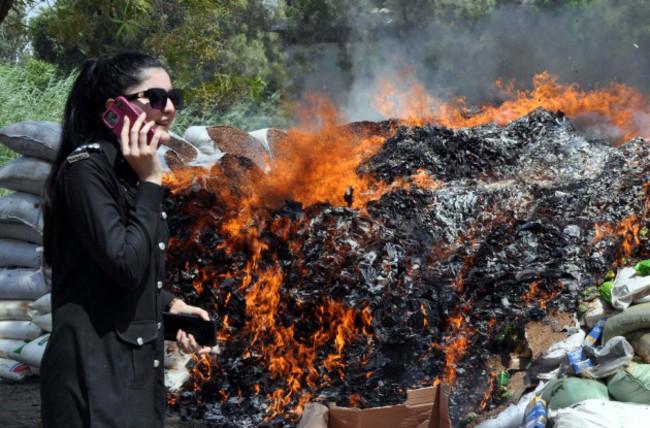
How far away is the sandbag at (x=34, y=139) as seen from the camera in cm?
533

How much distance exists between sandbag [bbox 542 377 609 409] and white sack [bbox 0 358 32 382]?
13.5 ft

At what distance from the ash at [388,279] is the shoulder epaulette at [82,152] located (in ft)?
9.85

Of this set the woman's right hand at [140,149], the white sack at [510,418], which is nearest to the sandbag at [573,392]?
the white sack at [510,418]

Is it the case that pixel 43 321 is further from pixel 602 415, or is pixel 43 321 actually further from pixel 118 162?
pixel 602 415

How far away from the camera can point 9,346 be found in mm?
5352

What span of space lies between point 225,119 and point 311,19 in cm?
490

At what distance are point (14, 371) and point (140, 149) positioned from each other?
14.2 ft

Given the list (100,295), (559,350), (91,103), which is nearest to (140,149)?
(91,103)

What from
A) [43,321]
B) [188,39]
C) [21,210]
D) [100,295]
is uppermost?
[188,39]

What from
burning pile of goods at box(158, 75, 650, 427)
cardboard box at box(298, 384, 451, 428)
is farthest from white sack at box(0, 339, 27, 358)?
cardboard box at box(298, 384, 451, 428)

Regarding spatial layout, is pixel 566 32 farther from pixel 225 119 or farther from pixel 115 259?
pixel 115 259

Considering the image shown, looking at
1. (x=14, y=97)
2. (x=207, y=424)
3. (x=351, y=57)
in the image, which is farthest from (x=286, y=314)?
(x=351, y=57)

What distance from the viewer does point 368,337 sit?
453cm

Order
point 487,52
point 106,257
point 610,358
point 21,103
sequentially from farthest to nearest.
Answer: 1. point 487,52
2. point 21,103
3. point 610,358
4. point 106,257
